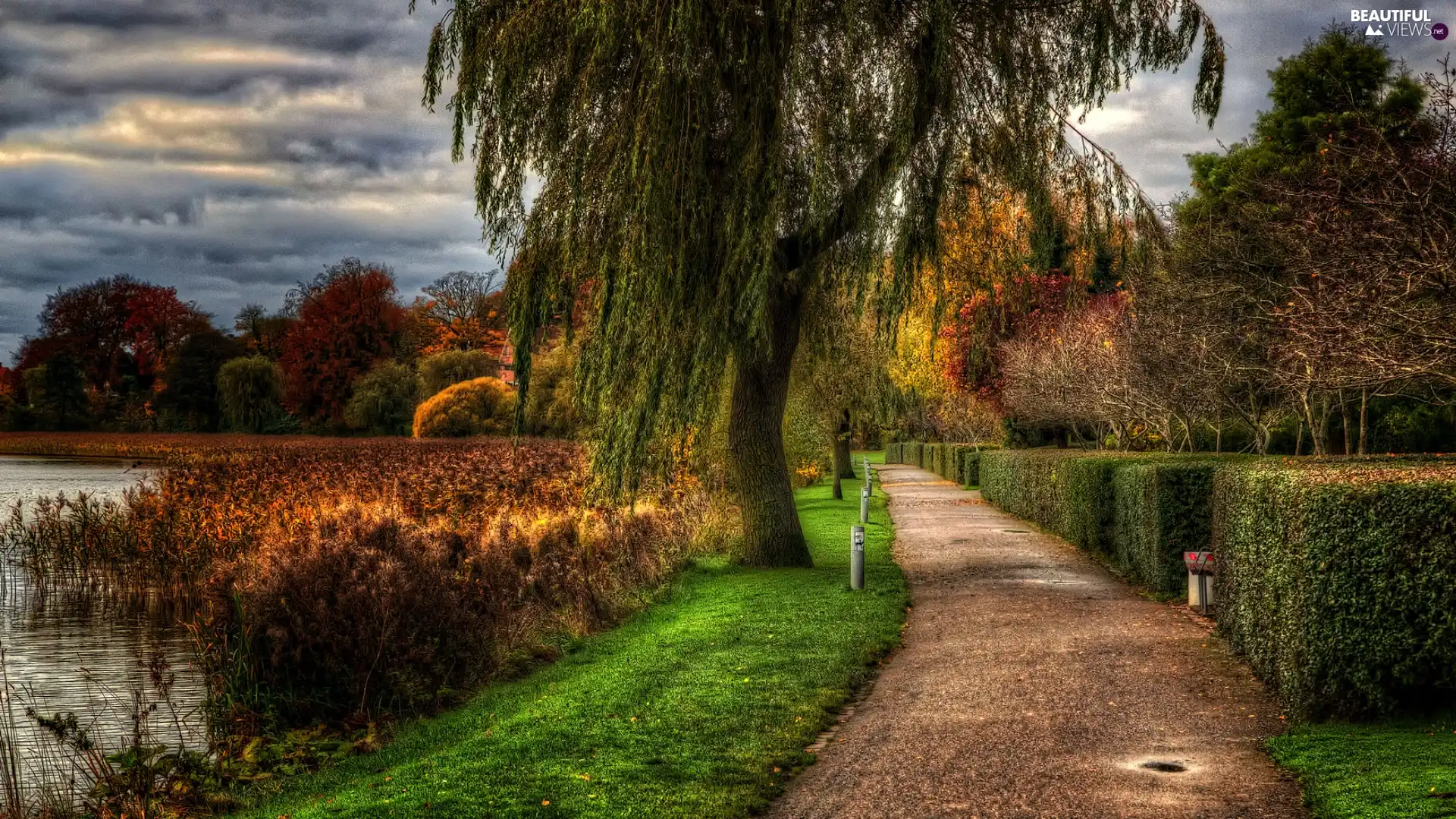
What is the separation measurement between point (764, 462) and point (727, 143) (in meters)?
5.55

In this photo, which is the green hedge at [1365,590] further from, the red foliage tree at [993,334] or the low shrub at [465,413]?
the low shrub at [465,413]

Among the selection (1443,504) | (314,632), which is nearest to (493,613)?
(314,632)

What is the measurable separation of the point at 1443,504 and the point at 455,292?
74247 millimetres

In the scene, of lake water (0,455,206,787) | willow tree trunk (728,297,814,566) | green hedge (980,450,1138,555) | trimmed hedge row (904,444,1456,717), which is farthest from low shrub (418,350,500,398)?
trimmed hedge row (904,444,1456,717)

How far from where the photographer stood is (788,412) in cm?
2998

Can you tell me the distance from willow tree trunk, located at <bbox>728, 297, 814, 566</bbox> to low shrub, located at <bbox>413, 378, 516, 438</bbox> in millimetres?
34112

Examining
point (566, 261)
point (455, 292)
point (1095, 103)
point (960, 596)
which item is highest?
point (455, 292)

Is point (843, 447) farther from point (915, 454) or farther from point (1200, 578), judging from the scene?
point (1200, 578)

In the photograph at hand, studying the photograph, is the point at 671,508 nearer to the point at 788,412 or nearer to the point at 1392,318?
the point at 788,412

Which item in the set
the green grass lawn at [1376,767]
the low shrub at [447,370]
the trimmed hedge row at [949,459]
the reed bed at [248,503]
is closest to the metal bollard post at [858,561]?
the reed bed at [248,503]

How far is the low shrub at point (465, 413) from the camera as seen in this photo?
169 ft

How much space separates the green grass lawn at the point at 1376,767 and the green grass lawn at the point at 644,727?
311 centimetres

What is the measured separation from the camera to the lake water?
31.8ft

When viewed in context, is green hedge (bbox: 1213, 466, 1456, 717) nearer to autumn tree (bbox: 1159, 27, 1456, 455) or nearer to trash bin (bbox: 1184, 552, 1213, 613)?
autumn tree (bbox: 1159, 27, 1456, 455)
